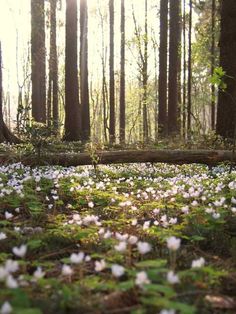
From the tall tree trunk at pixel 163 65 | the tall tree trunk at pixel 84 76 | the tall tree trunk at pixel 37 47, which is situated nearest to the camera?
the tall tree trunk at pixel 163 65

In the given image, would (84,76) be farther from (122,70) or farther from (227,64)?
(227,64)

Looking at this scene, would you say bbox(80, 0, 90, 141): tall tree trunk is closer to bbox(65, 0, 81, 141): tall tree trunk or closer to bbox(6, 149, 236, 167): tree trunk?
bbox(65, 0, 81, 141): tall tree trunk

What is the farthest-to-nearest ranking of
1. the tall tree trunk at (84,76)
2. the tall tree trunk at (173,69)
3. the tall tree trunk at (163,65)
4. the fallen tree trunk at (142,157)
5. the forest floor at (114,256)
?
the tall tree trunk at (84,76), the tall tree trunk at (163,65), the tall tree trunk at (173,69), the fallen tree trunk at (142,157), the forest floor at (114,256)

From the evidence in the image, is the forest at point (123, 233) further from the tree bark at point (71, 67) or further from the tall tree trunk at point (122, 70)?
the tall tree trunk at point (122, 70)

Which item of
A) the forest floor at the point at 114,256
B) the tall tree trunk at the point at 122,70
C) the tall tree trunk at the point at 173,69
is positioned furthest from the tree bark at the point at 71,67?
the forest floor at the point at 114,256

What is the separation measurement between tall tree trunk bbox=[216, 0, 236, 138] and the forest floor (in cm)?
655

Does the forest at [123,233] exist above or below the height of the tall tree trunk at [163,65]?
below

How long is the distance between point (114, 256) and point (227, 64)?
443 inches

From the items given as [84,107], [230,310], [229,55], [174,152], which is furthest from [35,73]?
[230,310]

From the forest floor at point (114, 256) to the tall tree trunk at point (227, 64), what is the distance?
21.5 ft

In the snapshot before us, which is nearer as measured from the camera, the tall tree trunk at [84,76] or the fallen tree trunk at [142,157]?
the fallen tree trunk at [142,157]

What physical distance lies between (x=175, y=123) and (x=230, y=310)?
62.8 feet

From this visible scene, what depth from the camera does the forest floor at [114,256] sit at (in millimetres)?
2473

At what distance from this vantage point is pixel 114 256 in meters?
3.26
